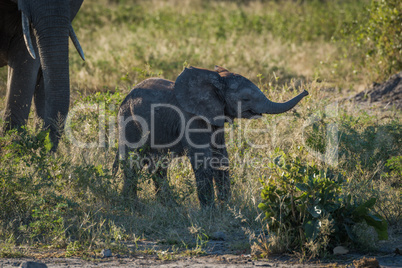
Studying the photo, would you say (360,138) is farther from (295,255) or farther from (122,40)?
(122,40)

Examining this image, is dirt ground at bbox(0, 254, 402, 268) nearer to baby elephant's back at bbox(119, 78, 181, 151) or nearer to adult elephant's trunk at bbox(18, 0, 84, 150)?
baby elephant's back at bbox(119, 78, 181, 151)

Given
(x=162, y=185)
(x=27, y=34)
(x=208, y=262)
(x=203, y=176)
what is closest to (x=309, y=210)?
(x=208, y=262)

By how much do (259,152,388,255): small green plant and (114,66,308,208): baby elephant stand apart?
0.99 meters

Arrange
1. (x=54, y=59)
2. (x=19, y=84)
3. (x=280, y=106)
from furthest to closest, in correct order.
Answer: (x=19, y=84) → (x=54, y=59) → (x=280, y=106)

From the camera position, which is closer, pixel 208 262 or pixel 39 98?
pixel 208 262

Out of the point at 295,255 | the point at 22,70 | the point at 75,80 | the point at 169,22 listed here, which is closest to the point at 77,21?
the point at 169,22

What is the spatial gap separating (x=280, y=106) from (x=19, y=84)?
3511 mm

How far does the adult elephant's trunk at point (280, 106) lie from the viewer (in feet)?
19.4

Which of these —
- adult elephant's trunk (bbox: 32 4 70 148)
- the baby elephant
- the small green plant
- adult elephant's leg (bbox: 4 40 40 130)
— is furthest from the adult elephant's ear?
adult elephant's leg (bbox: 4 40 40 130)

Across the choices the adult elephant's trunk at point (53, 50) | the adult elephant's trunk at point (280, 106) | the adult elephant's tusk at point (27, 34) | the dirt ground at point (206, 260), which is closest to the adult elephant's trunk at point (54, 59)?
the adult elephant's trunk at point (53, 50)

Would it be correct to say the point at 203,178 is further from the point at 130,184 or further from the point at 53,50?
the point at 53,50

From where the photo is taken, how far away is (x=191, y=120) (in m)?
6.18

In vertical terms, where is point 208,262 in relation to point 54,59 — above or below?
below

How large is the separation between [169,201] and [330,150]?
89.4 inches
